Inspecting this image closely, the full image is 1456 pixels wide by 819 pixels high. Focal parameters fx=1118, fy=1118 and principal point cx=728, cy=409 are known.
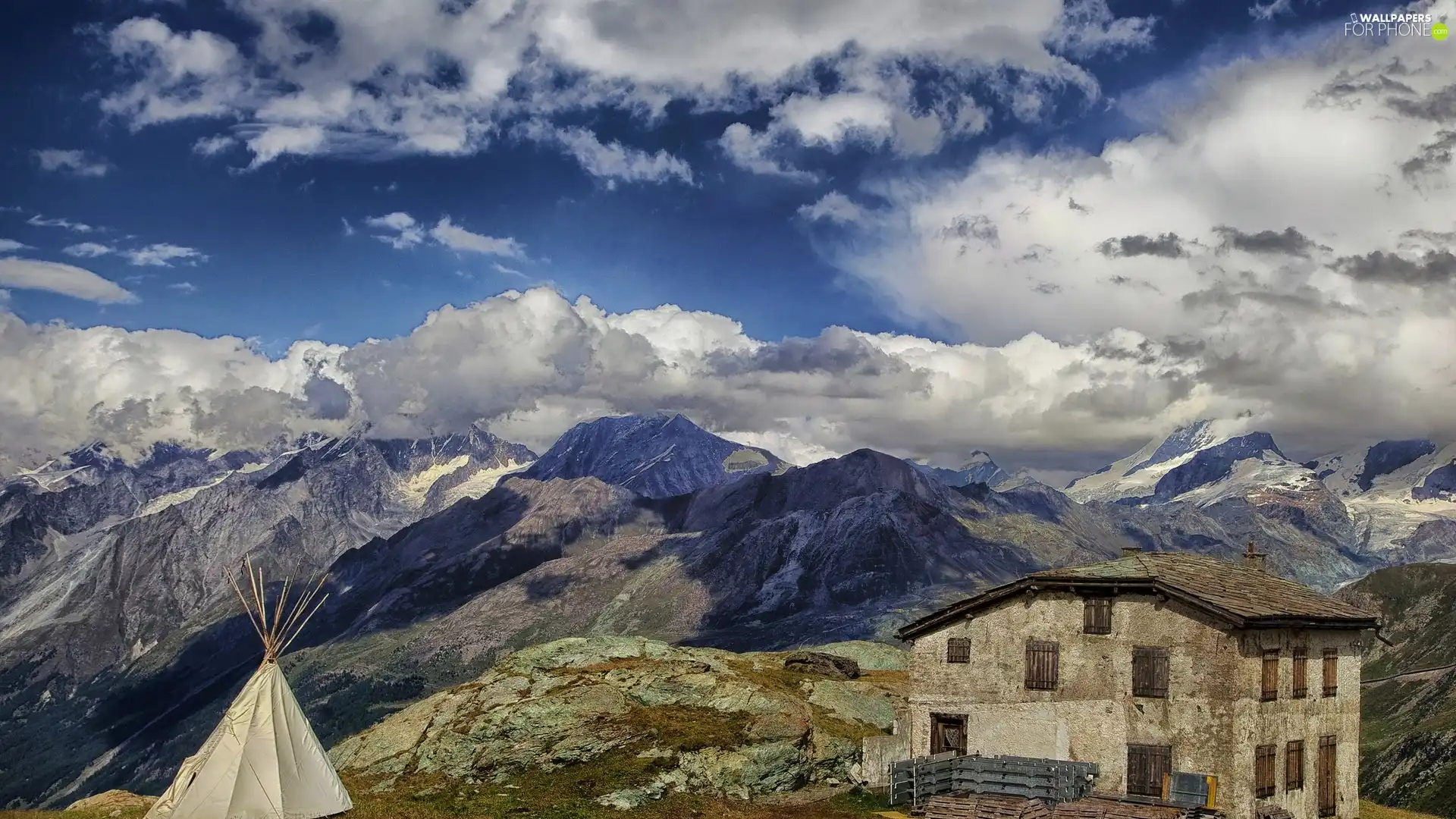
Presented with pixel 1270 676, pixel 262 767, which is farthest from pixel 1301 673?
pixel 262 767

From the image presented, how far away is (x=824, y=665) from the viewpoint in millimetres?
82500

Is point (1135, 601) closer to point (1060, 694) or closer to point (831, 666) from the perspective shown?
point (1060, 694)

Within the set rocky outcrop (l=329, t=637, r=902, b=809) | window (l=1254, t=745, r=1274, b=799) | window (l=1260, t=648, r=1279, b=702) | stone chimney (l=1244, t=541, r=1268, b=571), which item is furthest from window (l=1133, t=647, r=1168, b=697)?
A: rocky outcrop (l=329, t=637, r=902, b=809)

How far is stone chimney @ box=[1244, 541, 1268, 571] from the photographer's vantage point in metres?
61.2

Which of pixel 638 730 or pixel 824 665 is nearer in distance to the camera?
pixel 638 730

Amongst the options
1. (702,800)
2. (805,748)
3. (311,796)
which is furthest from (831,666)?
(311,796)

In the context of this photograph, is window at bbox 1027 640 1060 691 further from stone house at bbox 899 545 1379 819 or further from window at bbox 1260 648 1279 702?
window at bbox 1260 648 1279 702

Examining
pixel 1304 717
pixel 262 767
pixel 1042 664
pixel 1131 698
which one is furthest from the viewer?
pixel 1042 664

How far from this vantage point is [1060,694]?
2048 inches

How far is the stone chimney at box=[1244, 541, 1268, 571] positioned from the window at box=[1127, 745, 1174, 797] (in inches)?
643

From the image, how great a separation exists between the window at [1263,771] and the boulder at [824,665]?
113 ft

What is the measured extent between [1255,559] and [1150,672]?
56.6 ft

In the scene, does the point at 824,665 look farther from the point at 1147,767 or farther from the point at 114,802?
the point at 114,802

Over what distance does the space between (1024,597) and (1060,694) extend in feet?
15.6
